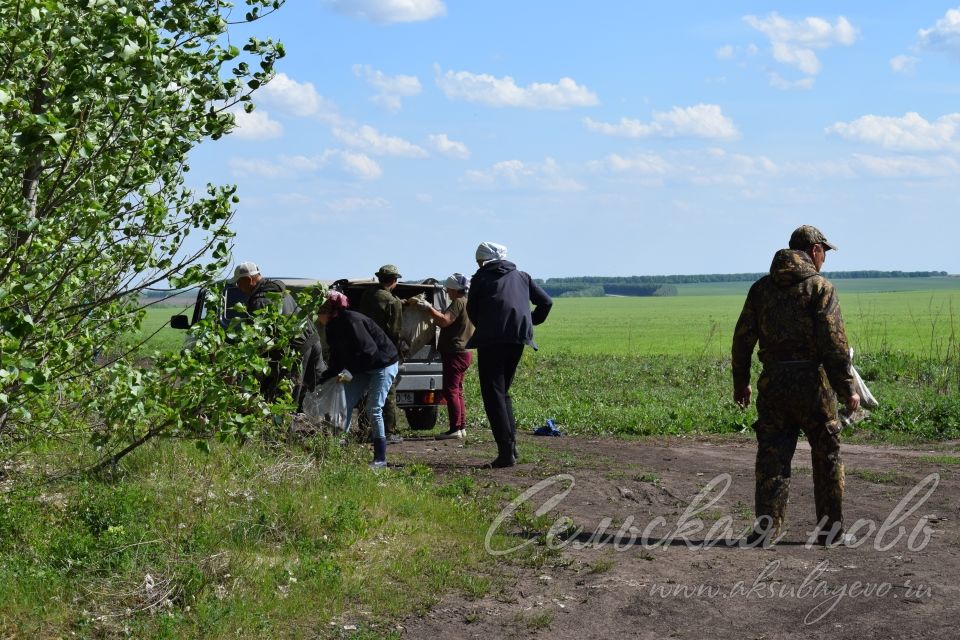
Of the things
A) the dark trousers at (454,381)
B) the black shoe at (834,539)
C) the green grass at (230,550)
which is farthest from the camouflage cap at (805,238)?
the dark trousers at (454,381)

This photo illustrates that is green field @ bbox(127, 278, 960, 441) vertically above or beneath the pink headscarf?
beneath

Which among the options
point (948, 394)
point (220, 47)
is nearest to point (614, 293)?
point (948, 394)

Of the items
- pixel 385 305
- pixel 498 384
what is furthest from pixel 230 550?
pixel 385 305

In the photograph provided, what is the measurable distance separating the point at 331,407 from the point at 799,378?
482cm

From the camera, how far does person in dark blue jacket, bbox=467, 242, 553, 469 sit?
10.7m

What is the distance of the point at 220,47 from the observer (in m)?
6.71

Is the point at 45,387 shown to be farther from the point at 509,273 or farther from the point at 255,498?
the point at 509,273

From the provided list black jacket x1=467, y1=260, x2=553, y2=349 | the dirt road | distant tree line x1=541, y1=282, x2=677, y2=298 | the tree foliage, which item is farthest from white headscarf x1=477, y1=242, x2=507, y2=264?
distant tree line x1=541, y1=282, x2=677, y2=298

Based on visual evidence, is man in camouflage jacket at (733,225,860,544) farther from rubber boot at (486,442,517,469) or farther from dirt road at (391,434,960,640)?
rubber boot at (486,442,517,469)

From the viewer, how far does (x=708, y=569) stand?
7262 millimetres

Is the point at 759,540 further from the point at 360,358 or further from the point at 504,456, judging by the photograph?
the point at 360,358

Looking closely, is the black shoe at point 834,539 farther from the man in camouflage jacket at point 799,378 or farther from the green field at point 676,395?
the green field at point 676,395

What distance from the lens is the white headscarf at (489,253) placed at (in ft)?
36.4

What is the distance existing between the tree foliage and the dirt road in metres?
2.27
